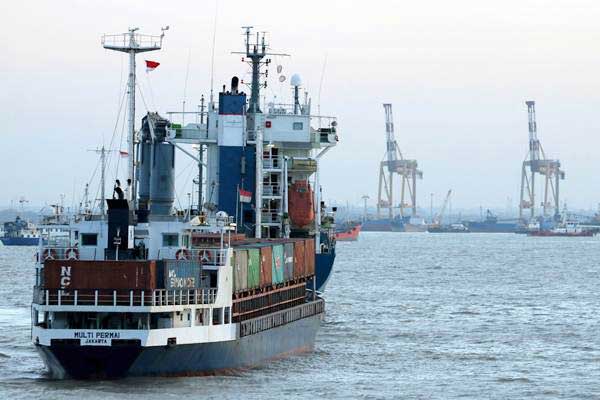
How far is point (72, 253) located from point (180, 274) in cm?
370

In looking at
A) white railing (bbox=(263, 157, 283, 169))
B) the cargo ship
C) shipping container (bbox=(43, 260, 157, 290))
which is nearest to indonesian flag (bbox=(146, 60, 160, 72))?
the cargo ship

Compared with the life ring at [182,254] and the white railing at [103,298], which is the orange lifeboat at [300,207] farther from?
the white railing at [103,298]

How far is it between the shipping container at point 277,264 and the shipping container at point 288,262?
0.60 m

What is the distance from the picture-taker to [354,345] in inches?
2280

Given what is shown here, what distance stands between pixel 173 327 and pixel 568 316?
3677cm

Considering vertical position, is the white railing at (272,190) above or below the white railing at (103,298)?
above

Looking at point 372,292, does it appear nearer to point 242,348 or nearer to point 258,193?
point 258,193

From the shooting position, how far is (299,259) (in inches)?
2216

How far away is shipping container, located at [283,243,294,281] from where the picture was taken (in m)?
53.2

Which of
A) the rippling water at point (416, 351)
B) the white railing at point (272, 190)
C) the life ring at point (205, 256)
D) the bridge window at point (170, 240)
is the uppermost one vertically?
the white railing at point (272, 190)

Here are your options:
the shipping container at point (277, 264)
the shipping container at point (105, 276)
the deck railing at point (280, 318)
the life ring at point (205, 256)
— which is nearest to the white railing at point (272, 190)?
the deck railing at point (280, 318)

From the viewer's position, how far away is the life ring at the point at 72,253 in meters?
42.8

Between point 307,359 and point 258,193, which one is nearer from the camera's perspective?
point 307,359

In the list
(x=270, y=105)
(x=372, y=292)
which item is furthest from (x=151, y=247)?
(x=372, y=292)
